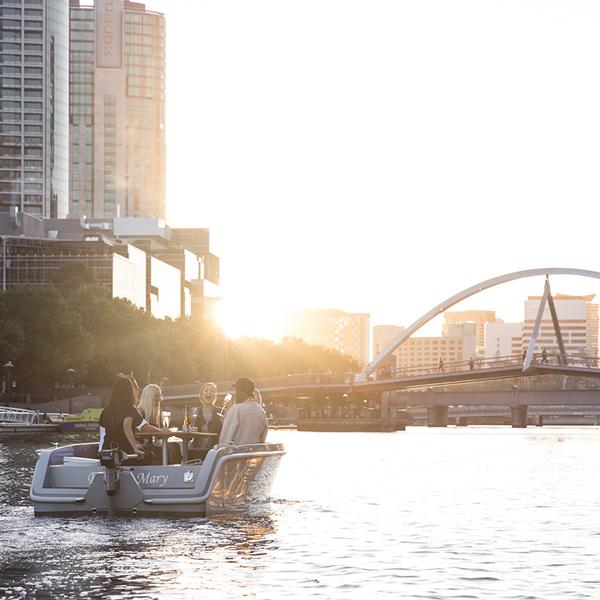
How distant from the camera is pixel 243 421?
1037 inches

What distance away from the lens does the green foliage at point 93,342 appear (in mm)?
118375

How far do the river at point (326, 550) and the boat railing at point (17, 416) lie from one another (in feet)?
211

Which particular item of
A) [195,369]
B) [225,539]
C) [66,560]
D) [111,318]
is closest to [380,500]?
[225,539]

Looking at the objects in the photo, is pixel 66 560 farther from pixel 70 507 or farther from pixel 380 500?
pixel 380 500

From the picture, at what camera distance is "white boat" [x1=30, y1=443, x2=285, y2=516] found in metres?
25.0

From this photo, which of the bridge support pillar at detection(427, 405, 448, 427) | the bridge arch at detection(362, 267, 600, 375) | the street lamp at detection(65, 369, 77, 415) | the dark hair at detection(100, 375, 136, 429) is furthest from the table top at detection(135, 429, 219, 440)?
the bridge support pillar at detection(427, 405, 448, 427)

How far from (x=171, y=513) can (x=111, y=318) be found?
355 feet

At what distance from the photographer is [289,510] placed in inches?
1133

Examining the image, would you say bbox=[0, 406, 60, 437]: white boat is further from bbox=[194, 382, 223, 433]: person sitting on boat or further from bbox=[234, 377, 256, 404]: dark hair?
bbox=[234, 377, 256, 404]: dark hair

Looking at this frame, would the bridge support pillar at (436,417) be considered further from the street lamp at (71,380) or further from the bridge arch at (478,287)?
the street lamp at (71,380)

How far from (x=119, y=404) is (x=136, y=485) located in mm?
1472

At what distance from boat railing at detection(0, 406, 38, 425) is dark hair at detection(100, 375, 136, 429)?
7425 centimetres

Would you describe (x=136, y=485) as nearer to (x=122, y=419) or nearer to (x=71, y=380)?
(x=122, y=419)

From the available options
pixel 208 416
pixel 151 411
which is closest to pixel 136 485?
pixel 151 411
